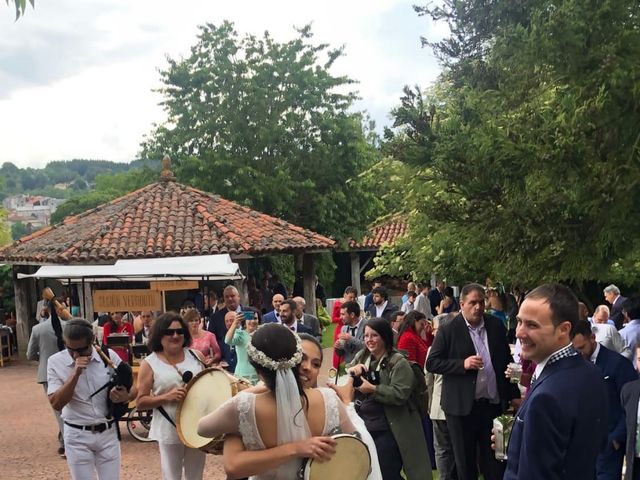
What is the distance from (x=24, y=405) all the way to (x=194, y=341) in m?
7.16

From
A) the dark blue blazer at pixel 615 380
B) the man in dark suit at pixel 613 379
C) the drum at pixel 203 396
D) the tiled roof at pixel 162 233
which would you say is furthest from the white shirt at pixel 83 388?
the tiled roof at pixel 162 233

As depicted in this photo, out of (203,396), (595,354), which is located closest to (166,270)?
(203,396)

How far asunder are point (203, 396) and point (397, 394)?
144 centimetres

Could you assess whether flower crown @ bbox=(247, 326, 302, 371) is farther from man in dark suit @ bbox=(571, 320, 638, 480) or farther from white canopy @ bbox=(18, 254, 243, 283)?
white canopy @ bbox=(18, 254, 243, 283)

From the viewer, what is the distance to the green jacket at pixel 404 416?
17.7ft

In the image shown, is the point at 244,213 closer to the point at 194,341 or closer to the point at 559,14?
the point at 194,341

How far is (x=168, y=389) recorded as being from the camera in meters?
5.71

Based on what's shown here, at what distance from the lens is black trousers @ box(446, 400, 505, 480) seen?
605cm

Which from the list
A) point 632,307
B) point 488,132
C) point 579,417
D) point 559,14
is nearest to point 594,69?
point 559,14

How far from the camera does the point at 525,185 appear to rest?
6.85 metres

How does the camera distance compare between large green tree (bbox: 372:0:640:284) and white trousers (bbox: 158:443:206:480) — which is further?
large green tree (bbox: 372:0:640:284)

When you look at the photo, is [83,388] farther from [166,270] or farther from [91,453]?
[166,270]

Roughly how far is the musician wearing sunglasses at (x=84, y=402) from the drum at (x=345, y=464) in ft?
8.87

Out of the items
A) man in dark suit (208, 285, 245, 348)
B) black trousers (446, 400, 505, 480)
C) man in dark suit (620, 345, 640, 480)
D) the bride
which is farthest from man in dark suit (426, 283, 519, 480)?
man in dark suit (208, 285, 245, 348)
